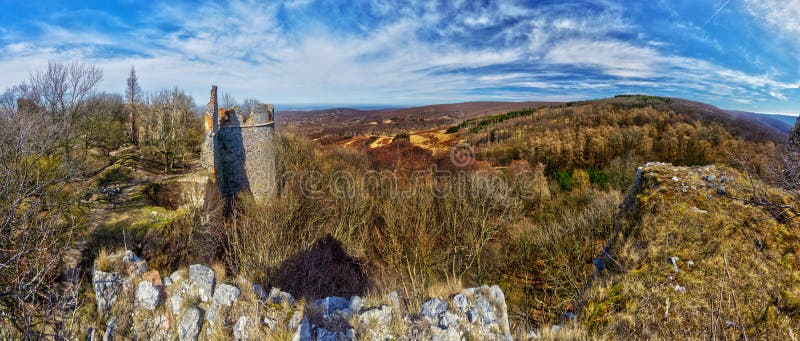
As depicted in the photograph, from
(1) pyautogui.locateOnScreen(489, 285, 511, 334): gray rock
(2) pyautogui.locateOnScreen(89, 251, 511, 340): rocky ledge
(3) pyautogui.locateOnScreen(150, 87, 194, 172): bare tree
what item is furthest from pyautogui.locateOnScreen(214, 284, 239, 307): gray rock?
(3) pyautogui.locateOnScreen(150, 87, 194, 172): bare tree

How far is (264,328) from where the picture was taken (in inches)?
158

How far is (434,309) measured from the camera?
14.2 ft

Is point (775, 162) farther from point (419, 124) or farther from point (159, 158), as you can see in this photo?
point (419, 124)

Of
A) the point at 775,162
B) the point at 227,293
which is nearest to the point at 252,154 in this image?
the point at 227,293

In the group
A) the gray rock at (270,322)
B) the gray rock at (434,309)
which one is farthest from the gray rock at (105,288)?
the gray rock at (434,309)

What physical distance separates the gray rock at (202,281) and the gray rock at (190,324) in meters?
0.21

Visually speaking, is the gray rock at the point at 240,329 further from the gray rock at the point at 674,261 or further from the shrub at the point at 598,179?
the shrub at the point at 598,179

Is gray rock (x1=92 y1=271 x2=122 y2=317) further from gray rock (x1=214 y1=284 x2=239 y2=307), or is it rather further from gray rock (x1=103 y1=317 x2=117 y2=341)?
gray rock (x1=214 y1=284 x2=239 y2=307)

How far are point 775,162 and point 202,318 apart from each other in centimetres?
1102

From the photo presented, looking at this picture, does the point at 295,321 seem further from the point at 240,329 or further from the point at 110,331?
the point at 110,331

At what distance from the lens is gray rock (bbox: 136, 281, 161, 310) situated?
4366mm

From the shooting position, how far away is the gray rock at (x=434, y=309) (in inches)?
167

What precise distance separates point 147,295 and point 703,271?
7.84 m

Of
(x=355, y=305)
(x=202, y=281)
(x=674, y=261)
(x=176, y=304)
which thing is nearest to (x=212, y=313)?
(x=202, y=281)
